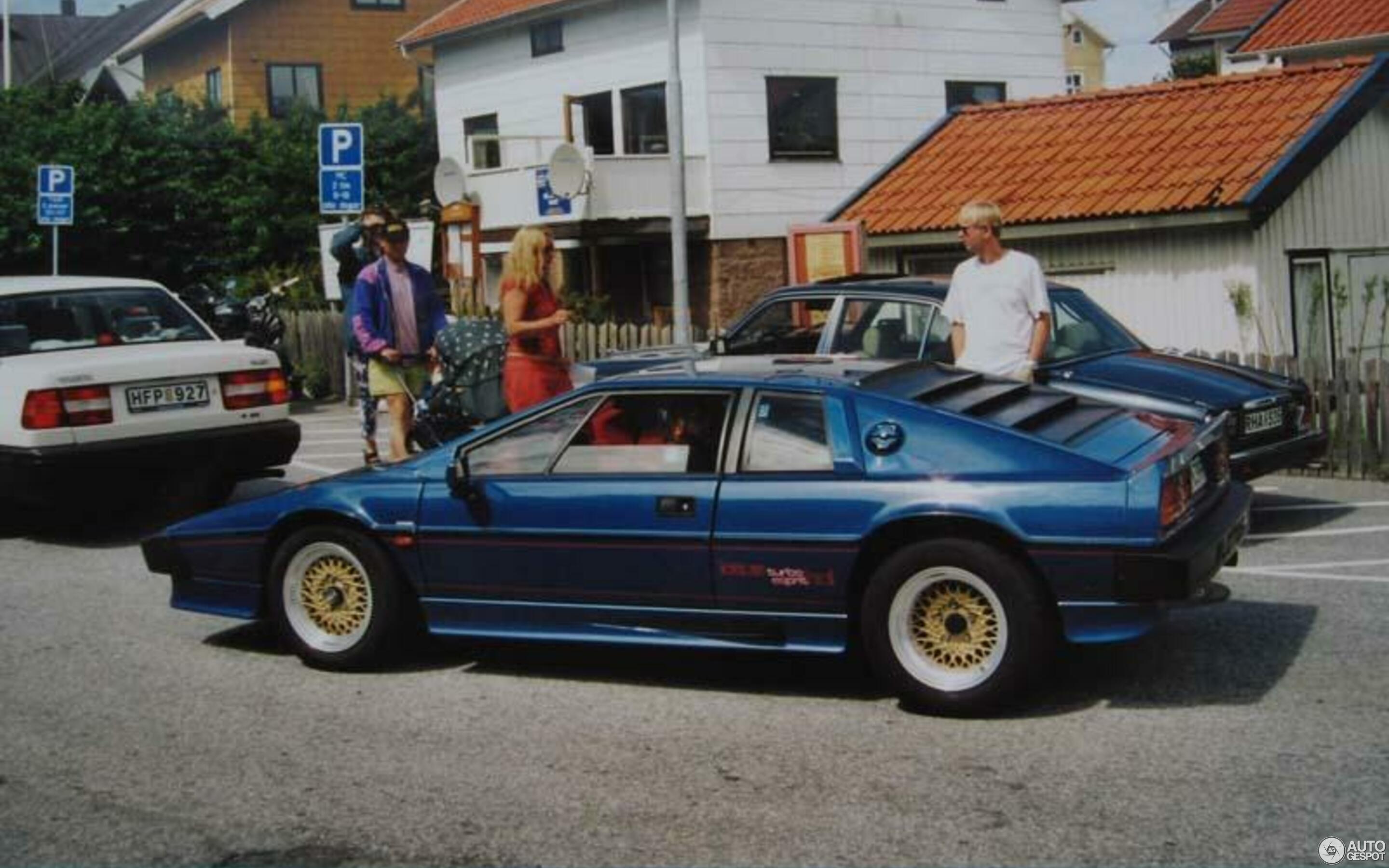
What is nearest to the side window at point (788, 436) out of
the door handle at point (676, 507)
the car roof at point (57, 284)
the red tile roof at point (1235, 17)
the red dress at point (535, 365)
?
the door handle at point (676, 507)

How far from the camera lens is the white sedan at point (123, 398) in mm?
10664

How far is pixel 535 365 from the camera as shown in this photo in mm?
10109

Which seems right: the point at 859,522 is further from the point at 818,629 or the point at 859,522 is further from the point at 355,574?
the point at 355,574

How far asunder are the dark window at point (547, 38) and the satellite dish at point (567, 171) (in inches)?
207

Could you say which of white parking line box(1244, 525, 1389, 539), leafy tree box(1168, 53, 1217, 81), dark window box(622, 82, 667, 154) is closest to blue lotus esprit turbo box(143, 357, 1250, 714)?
white parking line box(1244, 525, 1389, 539)

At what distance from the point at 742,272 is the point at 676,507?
75.0 ft

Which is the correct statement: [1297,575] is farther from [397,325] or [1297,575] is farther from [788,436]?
[397,325]

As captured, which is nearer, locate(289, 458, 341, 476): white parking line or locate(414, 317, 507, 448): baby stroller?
locate(414, 317, 507, 448): baby stroller

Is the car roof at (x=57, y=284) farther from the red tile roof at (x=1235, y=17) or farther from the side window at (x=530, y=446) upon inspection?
the red tile roof at (x=1235, y=17)

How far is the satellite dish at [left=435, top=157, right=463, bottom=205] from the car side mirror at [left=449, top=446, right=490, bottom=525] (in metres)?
20.0

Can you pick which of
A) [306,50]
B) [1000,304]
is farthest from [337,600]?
[306,50]

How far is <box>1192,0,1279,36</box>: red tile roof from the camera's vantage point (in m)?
51.8

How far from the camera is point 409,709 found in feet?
22.5

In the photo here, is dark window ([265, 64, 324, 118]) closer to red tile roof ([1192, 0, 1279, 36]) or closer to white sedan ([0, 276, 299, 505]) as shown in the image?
red tile roof ([1192, 0, 1279, 36])
